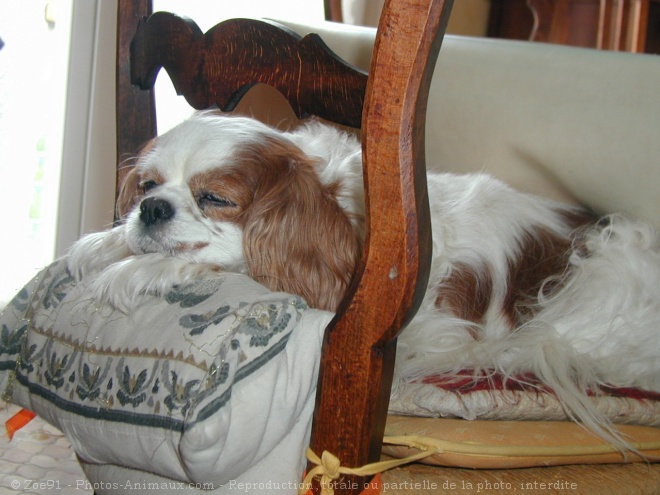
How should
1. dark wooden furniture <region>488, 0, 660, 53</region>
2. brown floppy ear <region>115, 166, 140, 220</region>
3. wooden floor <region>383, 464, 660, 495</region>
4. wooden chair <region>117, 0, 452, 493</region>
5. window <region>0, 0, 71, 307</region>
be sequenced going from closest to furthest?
wooden chair <region>117, 0, 452, 493</region>
wooden floor <region>383, 464, 660, 495</region>
brown floppy ear <region>115, 166, 140, 220</region>
window <region>0, 0, 71, 307</region>
dark wooden furniture <region>488, 0, 660, 53</region>

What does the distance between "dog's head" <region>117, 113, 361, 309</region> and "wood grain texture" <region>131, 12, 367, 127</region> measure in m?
0.08

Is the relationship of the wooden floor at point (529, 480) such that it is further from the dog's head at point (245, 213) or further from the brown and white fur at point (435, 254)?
the dog's head at point (245, 213)

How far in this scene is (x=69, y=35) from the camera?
7.48 feet

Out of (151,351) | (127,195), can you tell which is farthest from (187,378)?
(127,195)

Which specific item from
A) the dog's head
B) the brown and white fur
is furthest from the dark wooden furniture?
the dog's head

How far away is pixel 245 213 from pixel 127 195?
0.29 m

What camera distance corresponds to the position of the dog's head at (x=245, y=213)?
1.00 m

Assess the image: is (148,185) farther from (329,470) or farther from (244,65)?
(329,470)

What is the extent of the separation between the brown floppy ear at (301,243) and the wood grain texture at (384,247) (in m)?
0.26

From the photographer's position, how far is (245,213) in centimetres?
107

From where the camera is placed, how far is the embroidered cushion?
700mm

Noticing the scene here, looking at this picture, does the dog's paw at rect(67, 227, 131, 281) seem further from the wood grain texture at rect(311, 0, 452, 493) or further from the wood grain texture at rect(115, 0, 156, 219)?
the wood grain texture at rect(311, 0, 452, 493)

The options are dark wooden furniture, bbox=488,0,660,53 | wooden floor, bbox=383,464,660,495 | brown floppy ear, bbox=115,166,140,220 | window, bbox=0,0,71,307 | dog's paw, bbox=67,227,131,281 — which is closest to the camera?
wooden floor, bbox=383,464,660,495

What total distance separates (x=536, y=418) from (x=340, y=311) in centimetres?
34
